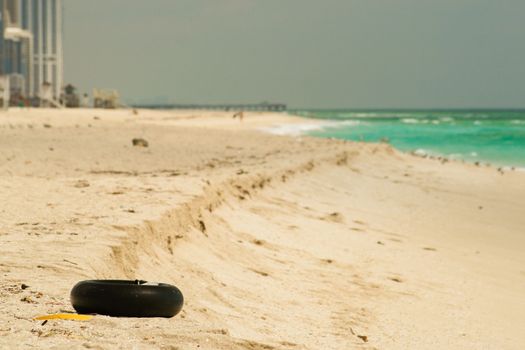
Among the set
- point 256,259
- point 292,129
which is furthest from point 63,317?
point 292,129

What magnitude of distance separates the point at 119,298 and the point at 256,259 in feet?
9.40

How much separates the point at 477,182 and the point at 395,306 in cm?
1043

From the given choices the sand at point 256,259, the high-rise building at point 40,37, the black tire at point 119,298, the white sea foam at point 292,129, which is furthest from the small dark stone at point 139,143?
the high-rise building at point 40,37

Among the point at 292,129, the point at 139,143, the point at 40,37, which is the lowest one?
the point at 292,129

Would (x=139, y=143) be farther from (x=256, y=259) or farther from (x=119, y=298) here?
(x=119, y=298)

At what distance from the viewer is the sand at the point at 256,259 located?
3.68 meters

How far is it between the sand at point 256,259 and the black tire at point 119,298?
6cm

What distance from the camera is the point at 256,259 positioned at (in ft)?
20.0

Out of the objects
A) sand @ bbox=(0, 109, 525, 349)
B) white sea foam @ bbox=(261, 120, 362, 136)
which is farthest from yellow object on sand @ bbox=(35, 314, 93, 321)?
white sea foam @ bbox=(261, 120, 362, 136)

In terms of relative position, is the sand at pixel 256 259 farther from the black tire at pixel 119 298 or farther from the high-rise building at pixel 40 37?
the high-rise building at pixel 40 37

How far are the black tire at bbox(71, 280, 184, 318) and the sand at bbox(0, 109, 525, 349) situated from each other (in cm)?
6

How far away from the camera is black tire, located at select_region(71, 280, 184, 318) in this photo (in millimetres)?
3258

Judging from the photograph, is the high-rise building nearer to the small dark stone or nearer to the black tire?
the small dark stone

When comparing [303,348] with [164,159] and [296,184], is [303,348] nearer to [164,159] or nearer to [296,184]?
[296,184]
